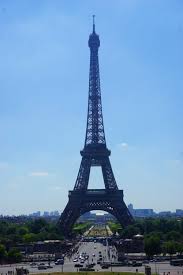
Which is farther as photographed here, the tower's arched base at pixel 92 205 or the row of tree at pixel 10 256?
the tower's arched base at pixel 92 205

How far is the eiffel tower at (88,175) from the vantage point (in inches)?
3802

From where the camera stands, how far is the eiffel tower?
317 feet

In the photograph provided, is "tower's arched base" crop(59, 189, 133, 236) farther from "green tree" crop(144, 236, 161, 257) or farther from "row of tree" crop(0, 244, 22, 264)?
"row of tree" crop(0, 244, 22, 264)

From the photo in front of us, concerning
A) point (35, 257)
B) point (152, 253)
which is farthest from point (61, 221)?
point (152, 253)

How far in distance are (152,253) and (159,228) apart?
1367 inches

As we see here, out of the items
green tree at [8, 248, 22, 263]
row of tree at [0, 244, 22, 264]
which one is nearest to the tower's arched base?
row of tree at [0, 244, 22, 264]

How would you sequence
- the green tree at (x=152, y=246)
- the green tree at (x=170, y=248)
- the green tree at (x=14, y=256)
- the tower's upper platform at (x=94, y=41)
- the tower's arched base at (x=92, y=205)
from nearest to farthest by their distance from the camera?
the green tree at (x=14, y=256) < the green tree at (x=170, y=248) < the green tree at (x=152, y=246) < the tower's upper platform at (x=94, y=41) < the tower's arched base at (x=92, y=205)

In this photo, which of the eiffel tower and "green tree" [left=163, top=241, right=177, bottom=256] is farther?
the eiffel tower

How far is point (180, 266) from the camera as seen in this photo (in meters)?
60.3

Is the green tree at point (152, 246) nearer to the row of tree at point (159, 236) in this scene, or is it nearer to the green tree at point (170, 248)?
the row of tree at point (159, 236)

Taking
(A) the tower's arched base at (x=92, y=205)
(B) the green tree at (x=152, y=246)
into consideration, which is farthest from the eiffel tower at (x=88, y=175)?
(B) the green tree at (x=152, y=246)

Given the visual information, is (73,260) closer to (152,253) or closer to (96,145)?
(152,253)

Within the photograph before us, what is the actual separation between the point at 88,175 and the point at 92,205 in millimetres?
5470

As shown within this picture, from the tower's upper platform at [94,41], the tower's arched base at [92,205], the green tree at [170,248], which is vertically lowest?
the green tree at [170,248]
